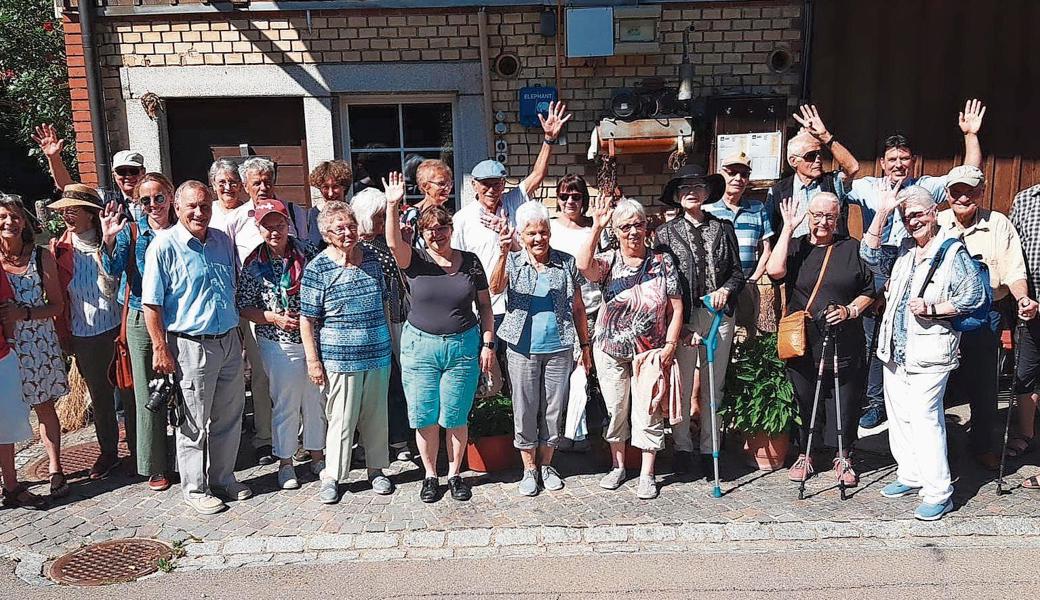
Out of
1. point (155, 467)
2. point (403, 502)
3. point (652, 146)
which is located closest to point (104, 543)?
point (155, 467)

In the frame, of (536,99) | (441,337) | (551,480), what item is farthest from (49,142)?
(551,480)

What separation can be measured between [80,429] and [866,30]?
756cm

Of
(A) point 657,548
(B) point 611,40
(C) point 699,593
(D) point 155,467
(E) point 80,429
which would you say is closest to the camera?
(C) point 699,593

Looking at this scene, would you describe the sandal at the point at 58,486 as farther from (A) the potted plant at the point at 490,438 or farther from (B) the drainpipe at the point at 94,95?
(B) the drainpipe at the point at 94,95

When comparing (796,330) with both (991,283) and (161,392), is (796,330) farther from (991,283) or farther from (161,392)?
(161,392)

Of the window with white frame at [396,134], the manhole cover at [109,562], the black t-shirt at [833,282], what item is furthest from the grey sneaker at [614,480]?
the window with white frame at [396,134]

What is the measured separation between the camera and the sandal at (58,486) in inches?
212

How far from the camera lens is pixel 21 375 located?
523cm

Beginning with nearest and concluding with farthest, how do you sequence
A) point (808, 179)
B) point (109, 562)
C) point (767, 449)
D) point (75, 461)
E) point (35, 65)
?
point (109, 562) < point (767, 449) < point (808, 179) < point (75, 461) < point (35, 65)

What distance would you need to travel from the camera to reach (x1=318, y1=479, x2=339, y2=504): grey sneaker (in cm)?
520

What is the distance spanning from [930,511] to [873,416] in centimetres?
177

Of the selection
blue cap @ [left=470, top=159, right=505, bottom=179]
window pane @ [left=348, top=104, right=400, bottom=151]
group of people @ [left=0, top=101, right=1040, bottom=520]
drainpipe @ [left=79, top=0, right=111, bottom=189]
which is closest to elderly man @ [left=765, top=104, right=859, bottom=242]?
group of people @ [left=0, top=101, right=1040, bottom=520]

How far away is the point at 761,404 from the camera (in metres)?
5.46

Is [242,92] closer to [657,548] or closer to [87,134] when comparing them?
[87,134]
